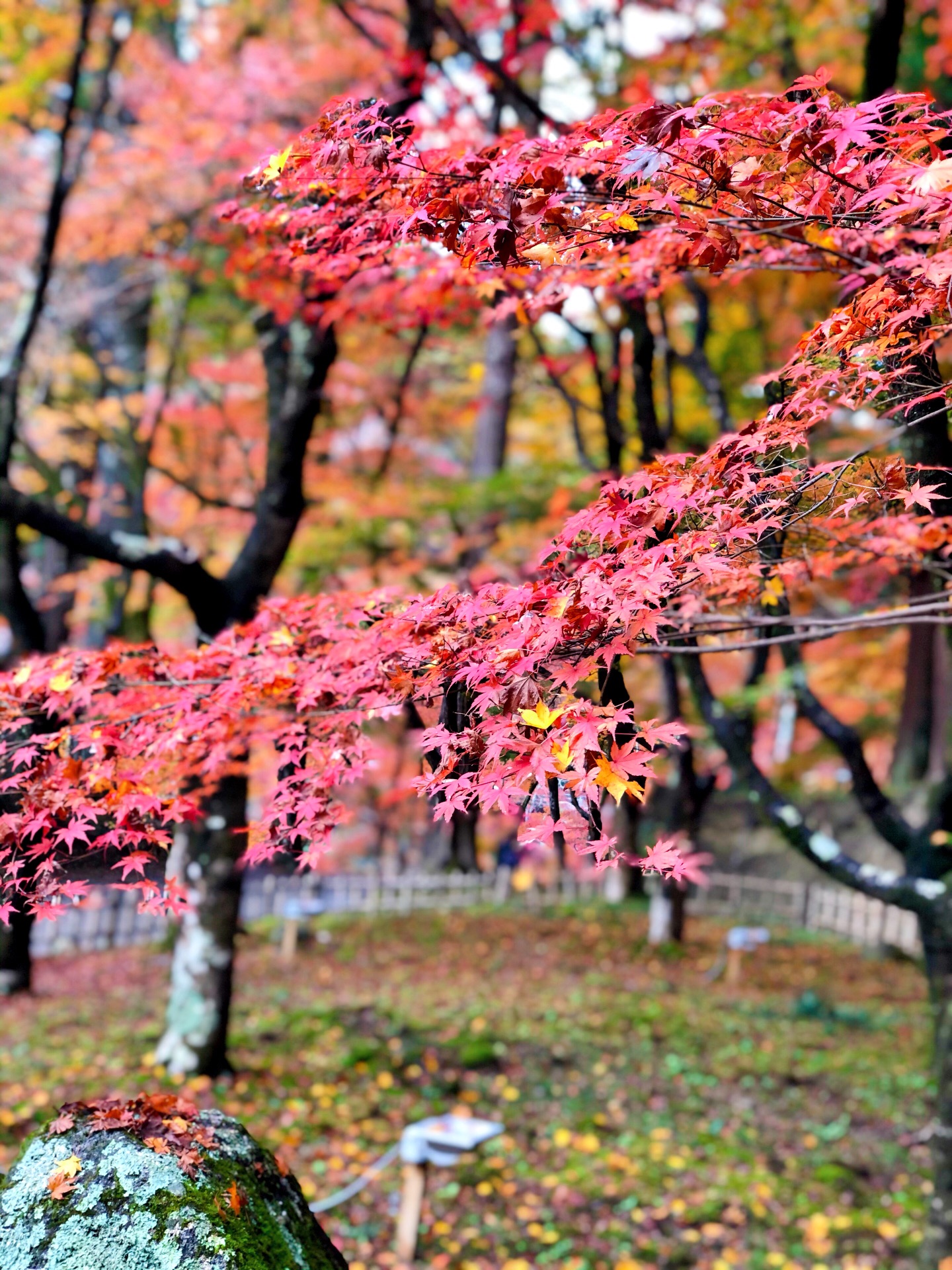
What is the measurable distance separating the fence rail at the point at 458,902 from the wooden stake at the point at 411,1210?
486 centimetres

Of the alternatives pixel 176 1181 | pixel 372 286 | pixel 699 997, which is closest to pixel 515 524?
pixel 372 286

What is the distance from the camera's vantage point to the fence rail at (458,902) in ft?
36.9

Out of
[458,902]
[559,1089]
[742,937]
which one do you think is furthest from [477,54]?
[458,902]

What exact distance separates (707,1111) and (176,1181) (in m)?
5.67

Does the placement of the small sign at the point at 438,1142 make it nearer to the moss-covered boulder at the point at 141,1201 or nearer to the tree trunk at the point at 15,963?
the moss-covered boulder at the point at 141,1201

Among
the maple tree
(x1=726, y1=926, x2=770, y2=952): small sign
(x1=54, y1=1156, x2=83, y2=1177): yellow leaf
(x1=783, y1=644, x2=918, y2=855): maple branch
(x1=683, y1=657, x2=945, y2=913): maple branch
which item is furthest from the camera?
(x1=726, y1=926, x2=770, y2=952): small sign

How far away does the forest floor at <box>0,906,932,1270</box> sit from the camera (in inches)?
207

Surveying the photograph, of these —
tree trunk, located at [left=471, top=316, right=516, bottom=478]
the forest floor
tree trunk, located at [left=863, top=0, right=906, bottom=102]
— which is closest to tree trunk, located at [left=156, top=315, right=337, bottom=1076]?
the forest floor

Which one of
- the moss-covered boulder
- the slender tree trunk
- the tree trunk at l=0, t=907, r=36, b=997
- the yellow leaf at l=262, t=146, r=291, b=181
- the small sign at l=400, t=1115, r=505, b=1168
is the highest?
the slender tree trunk

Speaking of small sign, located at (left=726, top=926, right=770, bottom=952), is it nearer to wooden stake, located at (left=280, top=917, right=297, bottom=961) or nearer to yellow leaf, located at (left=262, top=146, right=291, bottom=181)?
wooden stake, located at (left=280, top=917, right=297, bottom=961)

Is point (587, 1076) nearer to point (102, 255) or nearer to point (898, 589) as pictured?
point (898, 589)

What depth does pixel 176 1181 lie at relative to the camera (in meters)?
2.34

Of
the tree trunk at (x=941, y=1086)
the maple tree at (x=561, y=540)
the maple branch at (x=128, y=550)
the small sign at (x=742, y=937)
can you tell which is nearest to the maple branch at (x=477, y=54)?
the maple tree at (x=561, y=540)

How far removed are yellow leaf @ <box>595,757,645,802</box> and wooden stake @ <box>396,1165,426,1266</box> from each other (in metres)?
3.75
